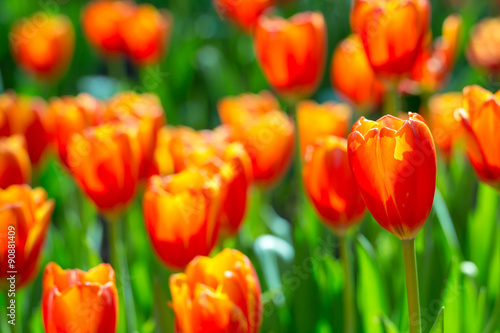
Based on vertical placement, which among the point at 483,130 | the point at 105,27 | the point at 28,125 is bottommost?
the point at 105,27

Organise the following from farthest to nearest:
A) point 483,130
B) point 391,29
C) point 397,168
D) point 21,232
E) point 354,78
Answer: point 354,78 → point 391,29 → point 21,232 → point 483,130 → point 397,168

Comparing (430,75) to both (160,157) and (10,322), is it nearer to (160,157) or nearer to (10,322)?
(160,157)

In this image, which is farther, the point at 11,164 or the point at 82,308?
the point at 11,164

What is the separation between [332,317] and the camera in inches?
48.7

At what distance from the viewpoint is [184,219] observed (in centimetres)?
102

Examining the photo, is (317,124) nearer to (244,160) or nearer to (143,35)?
(244,160)

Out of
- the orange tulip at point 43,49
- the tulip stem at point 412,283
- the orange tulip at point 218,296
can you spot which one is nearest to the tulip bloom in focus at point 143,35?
the orange tulip at point 43,49

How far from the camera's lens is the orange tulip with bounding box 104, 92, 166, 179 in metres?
1.26

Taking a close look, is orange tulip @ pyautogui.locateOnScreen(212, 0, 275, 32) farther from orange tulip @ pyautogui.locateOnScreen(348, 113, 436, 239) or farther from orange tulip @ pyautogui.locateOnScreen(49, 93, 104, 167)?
orange tulip @ pyautogui.locateOnScreen(348, 113, 436, 239)

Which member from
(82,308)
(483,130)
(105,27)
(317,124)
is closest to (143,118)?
→ (317,124)

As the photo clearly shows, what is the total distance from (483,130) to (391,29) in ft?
0.95

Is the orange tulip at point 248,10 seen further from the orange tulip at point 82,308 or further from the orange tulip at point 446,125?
the orange tulip at point 82,308

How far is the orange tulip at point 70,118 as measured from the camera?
1.49 m

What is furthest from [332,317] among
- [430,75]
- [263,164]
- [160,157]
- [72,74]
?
[72,74]
